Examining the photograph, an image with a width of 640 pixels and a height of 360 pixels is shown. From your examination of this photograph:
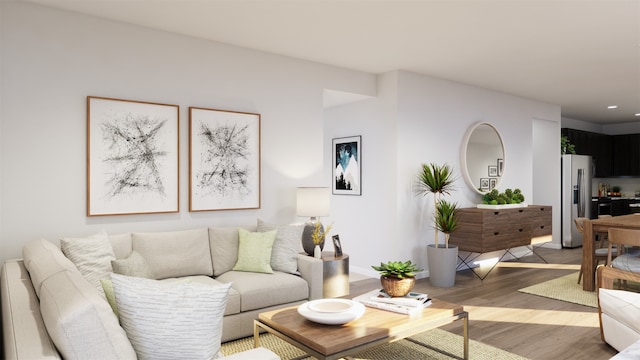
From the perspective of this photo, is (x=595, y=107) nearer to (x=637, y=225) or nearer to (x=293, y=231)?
(x=637, y=225)

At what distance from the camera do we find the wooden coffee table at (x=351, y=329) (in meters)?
2.17

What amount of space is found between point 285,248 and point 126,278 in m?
2.31

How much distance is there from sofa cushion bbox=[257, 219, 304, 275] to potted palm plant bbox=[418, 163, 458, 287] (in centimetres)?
190

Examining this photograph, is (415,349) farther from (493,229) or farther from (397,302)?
(493,229)

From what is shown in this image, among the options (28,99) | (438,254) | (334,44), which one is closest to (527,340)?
(438,254)

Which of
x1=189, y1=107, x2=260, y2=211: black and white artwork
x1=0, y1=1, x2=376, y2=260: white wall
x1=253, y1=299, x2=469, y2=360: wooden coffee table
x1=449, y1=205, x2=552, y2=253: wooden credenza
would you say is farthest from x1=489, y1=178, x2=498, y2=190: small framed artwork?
x1=253, y1=299, x2=469, y2=360: wooden coffee table

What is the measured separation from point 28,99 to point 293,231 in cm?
232

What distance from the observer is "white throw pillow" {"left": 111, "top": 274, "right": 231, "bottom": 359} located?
1.51 metres

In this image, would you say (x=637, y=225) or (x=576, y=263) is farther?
(x=576, y=263)

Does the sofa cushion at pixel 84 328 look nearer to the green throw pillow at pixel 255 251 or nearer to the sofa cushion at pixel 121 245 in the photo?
the sofa cushion at pixel 121 245

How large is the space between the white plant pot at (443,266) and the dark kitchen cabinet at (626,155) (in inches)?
258

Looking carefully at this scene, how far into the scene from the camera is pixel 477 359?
296cm

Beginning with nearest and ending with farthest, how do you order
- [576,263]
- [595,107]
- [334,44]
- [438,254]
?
[334,44] → [438,254] → [576,263] → [595,107]

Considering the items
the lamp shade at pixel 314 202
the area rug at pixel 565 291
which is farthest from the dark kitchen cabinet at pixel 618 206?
the lamp shade at pixel 314 202
